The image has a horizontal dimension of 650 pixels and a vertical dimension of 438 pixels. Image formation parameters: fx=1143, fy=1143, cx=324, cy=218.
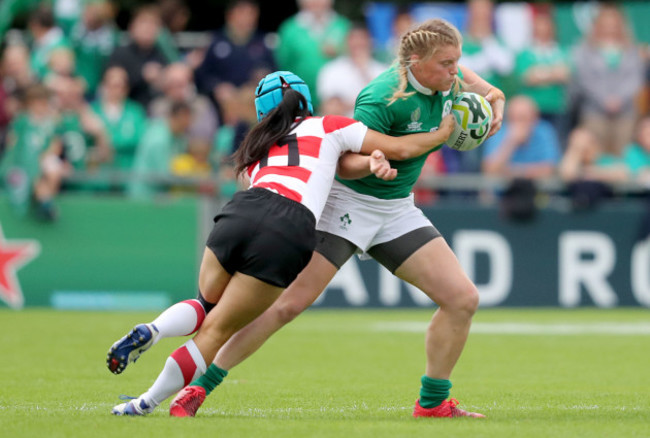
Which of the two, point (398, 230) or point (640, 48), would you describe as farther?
point (640, 48)

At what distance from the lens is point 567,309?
1445 cm

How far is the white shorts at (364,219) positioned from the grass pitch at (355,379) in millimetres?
1029

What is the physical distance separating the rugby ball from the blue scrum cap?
903mm

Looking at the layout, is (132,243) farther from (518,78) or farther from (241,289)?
(241,289)

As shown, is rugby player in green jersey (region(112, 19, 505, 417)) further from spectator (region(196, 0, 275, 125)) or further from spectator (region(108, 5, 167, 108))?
spectator (region(108, 5, 167, 108))

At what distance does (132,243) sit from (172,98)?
1993 millimetres

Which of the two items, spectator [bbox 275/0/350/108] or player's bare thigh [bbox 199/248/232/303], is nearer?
player's bare thigh [bbox 199/248/232/303]

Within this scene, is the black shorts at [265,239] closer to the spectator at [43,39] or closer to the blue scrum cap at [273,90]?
the blue scrum cap at [273,90]

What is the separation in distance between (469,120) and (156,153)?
27.3 ft

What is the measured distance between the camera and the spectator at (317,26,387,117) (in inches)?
572

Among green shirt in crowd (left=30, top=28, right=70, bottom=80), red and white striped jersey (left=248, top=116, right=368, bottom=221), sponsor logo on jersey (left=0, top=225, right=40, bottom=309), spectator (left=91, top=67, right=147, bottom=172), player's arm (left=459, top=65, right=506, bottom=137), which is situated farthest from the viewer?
green shirt in crowd (left=30, top=28, right=70, bottom=80)

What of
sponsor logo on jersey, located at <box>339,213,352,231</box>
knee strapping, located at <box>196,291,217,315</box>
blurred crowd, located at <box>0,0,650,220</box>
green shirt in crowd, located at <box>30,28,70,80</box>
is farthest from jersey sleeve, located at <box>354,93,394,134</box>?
green shirt in crowd, located at <box>30,28,70,80</box>

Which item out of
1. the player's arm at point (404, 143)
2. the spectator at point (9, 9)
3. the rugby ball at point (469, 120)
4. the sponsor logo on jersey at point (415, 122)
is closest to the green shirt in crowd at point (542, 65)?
the spectator at point (9, 9)

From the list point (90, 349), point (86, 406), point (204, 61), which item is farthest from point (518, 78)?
point (86, 406)
